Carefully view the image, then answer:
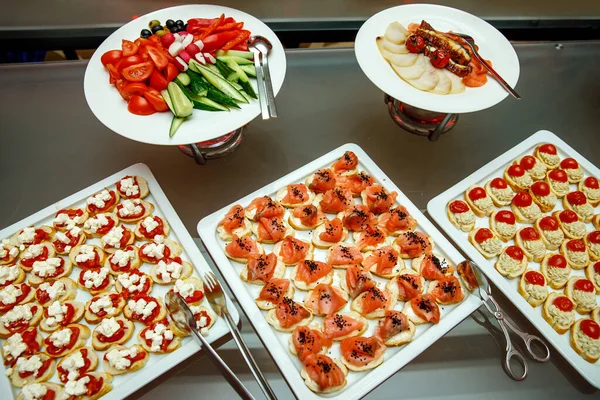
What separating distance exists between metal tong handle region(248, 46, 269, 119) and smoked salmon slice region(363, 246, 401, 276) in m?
0.93

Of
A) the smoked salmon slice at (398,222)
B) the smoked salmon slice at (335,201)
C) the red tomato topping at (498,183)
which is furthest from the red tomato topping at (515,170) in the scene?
the smoked salmon slice at (335,201)

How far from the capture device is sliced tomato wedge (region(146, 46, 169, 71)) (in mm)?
2273

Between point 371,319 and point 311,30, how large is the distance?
6.43 feet

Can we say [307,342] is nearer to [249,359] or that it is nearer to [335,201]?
[249,359]

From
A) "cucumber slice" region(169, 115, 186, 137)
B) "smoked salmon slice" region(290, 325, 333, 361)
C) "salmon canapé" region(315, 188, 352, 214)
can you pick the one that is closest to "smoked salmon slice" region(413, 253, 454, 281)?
"salmon canapé" region(315, 188, 352, 214)

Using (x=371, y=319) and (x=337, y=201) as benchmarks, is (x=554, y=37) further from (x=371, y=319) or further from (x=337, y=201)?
(x=371, y=319)

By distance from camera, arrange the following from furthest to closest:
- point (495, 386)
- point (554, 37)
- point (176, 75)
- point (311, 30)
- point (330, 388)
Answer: point (554, 37)
point (311, 30)
point (176, 75)
point (495, 386)
point (330, 388)

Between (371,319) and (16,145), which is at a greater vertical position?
(16,145)

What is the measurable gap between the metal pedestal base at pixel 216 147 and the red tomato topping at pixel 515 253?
67.0 inches

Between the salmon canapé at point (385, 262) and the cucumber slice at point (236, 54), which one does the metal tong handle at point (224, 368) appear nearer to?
the salmon canapé at point (385, 262)

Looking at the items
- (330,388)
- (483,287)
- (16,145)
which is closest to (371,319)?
(330,388)

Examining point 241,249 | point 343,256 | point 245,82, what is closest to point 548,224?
point 343,256

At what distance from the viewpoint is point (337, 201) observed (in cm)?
240

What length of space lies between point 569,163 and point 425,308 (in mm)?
1459
